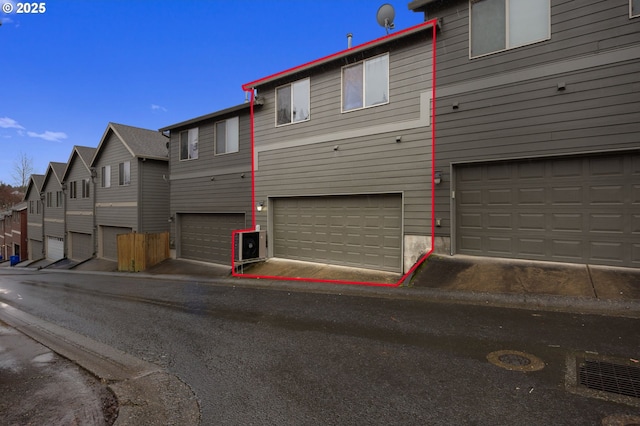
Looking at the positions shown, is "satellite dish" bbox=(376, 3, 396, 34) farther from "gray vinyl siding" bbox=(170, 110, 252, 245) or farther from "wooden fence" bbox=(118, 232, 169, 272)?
"wooden fence" bbox=(118, 232, 169, 272)

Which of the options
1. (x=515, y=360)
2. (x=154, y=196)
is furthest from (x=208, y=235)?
(x=515, y=360)

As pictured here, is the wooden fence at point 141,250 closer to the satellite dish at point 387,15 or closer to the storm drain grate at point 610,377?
the satellite dish at point 387,15

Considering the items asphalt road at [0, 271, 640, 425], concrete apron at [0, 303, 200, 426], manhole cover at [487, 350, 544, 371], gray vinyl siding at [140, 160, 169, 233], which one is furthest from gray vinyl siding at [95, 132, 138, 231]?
manhole cover at [487, 350, 544, 371]

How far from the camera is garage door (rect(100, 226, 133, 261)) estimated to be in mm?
21922

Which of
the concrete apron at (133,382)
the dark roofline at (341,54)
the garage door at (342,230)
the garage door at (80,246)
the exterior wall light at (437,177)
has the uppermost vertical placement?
the dark roofline at (341,54)

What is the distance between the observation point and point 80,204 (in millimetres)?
25734

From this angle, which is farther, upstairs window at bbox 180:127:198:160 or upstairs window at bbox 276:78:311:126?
upstairs window at bbox 180:127:198:160

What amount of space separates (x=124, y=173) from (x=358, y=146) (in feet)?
54.0

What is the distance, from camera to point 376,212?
10.4 metres

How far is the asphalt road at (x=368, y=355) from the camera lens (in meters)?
3.11

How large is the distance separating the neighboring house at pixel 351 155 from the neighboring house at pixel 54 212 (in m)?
24.3

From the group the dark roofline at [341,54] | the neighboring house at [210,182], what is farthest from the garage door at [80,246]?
the dark roofline at [341,54]

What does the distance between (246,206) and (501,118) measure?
950 centimetres

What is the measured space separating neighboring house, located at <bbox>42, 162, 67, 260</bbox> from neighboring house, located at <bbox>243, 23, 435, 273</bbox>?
79.6ft
